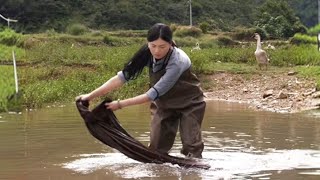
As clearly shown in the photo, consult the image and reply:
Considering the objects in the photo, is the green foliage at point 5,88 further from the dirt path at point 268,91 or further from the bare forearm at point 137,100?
the bare forearm at point 137,100

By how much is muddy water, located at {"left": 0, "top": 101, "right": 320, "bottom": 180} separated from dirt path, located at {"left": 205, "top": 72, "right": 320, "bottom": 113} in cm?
90

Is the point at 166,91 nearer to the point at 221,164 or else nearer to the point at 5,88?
the point at 221,164

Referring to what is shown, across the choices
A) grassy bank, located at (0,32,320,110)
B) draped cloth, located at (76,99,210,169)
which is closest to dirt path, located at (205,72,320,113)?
grassy bank, located at (0,32,320,110)

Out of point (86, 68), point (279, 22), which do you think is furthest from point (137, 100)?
point (279, 22)

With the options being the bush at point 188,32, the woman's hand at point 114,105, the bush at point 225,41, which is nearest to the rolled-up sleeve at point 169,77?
the woman's hand at point 114,105

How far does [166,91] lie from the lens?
19.1ft

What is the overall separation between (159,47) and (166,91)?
42cm

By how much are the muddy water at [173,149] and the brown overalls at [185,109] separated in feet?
0.93

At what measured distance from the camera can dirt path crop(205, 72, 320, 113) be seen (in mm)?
11844

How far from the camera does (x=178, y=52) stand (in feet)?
19.5

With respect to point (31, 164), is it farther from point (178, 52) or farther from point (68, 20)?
point (68, 20)

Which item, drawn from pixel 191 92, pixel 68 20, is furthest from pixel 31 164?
pixel 68 20

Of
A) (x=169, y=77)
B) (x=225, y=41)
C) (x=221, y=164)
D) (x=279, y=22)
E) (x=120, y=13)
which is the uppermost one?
(x=169, y=77)

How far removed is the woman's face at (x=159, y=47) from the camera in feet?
18.7
